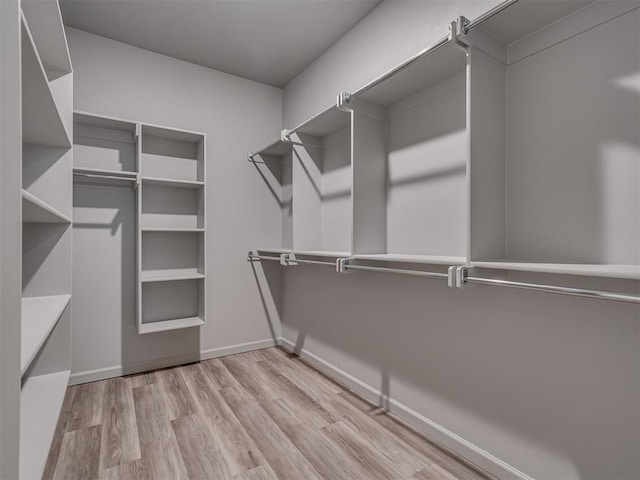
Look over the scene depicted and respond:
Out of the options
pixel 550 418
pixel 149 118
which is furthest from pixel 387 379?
pixel 149 118

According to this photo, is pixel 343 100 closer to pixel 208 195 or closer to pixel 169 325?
pixel 208 195

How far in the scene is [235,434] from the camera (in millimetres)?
1810

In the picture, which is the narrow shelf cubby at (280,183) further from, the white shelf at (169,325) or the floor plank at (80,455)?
the floor plank at (80,455)

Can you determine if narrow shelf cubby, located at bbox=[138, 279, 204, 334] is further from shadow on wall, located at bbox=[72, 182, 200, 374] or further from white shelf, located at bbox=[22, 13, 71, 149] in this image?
white shelf, located at bbox=[22, 13, 71, 149]

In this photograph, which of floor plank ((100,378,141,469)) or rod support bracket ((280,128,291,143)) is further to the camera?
rod support bracket ((280,128,291,143))

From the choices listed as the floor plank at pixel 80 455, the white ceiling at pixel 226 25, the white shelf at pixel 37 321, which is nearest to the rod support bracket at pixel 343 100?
the white ceiling at pixel 226 25

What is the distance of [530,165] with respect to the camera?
4.43ft

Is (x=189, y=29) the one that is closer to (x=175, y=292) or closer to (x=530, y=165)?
(x=175, y=292)

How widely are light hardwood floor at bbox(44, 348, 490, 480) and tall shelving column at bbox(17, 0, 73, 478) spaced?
391mm

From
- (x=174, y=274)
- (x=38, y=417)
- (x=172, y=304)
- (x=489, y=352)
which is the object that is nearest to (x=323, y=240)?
(x=174, y=274)

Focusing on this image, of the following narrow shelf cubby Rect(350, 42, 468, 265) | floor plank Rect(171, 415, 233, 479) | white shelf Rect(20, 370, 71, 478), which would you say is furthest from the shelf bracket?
floor plank Rect(171, 415, 233, 479)

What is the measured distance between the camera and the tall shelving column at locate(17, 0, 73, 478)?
53.7 inches

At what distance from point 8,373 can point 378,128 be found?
6.12 ft

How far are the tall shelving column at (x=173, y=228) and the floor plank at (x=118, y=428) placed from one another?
0.47 meters
